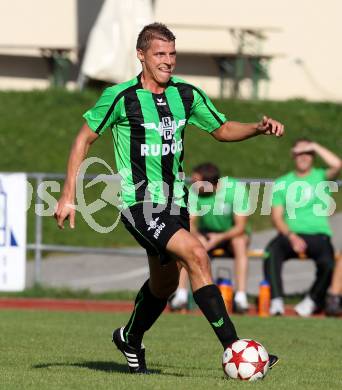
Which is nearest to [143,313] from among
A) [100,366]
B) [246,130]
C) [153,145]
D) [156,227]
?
[100,366]

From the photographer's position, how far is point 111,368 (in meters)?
8.94

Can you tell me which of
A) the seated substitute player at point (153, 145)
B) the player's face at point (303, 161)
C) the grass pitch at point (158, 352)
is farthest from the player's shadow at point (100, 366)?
the player's face at point (303, 161)

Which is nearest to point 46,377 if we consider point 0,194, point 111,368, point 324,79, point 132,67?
point 111,368

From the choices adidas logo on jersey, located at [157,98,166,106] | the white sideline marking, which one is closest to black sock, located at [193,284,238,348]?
adidas logo on jersey, located at [157,98,166,106]

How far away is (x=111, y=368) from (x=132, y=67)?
43.5 feet

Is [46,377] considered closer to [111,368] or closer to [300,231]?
[111,368]

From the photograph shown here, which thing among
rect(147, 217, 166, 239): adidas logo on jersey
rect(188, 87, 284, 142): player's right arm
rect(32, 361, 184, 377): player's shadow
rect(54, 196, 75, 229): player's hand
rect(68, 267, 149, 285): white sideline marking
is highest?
rect(188, 87, 284, 142): player's right arm

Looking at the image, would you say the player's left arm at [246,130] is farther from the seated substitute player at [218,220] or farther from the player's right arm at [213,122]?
the seated substitute player at [218,220]

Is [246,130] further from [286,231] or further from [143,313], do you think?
[286,231]

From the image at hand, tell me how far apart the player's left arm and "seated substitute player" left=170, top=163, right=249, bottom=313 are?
18.3 ft

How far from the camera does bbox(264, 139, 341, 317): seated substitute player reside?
14.2 m

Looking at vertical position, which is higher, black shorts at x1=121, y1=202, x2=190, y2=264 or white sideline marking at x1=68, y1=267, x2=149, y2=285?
black shorts at x1=121, y1=202, x2=190, y2=264

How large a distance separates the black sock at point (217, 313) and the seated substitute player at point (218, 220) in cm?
629

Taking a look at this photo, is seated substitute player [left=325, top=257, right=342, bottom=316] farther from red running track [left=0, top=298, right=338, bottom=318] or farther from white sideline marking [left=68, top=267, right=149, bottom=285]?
white sideline marking [left=68, top=267, right=149, bottom=285]
